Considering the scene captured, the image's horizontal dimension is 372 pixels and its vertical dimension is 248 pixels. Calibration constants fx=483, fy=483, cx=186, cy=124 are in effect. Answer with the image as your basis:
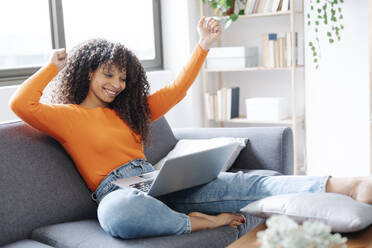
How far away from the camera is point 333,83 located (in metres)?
3.30

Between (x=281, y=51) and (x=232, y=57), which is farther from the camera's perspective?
(x=232, y=57)

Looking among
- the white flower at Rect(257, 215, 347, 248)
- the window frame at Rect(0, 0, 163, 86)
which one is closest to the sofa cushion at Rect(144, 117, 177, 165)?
the window frame at Rect(0, 0, 163, 86)

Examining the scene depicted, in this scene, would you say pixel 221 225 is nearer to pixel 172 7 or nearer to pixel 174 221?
pixel 174 221

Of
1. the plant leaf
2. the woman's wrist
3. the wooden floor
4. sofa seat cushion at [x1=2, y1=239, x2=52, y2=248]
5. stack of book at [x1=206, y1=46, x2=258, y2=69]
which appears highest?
the plant leaf

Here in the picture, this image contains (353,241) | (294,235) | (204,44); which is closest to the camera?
(294,235)

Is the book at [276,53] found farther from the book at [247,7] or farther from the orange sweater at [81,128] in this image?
the orange sweater at [81,128]

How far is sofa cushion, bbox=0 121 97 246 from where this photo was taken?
1.67m

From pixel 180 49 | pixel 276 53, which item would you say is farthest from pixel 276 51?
pixel 180 49

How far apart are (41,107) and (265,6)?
2.14 meters

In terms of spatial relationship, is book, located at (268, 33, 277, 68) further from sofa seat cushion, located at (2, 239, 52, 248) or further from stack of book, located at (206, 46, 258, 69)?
sofa seat cushion, located at (2, 239, 52, 248)

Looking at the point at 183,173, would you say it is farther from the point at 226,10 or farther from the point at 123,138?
the point at 226,10

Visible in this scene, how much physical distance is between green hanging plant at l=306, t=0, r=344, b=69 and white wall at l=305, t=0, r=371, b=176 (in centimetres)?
4

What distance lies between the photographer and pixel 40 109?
176 centimetres

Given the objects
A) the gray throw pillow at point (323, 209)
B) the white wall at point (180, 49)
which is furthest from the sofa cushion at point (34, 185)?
the white wall at point (180, 49)
